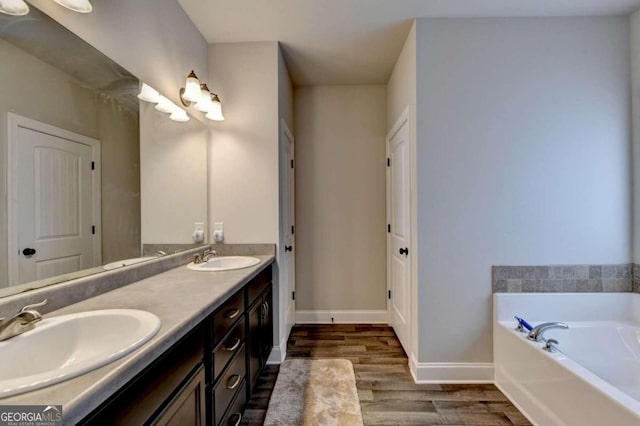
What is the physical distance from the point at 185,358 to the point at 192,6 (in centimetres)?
216

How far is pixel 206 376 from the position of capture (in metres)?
1.12

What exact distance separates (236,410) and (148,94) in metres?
1.80

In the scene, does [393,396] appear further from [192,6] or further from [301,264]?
[192,6]

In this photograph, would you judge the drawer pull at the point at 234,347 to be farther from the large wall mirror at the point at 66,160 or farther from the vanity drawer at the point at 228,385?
the large wall mirror at the point at 66,160

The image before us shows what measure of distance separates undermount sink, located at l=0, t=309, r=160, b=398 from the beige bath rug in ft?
3.68

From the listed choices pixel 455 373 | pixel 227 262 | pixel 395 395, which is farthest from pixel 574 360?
pixel 227 262

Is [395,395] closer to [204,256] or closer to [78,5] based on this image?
[204,256]

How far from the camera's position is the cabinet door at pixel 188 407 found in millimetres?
847

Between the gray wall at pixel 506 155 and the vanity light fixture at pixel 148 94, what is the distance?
5.69 ft

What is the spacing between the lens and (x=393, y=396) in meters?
1.84

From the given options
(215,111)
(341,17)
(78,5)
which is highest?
(341,17)

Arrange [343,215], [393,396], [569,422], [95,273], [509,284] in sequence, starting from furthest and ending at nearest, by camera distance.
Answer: [343,215] → [509,284] → [393,396] → [569,422] → [95,273]

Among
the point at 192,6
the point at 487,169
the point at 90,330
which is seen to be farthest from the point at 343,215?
the point at 90,330

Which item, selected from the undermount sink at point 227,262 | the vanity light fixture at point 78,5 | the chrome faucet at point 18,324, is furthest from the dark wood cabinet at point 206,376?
the vanity light fixture at point 78,5
